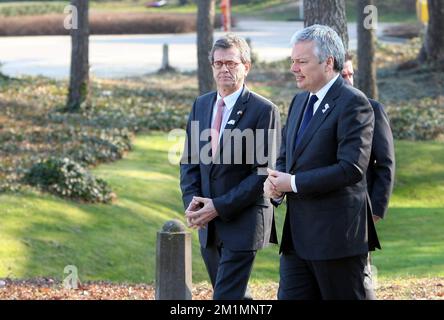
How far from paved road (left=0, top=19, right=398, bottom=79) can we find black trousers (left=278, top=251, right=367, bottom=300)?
26.2m

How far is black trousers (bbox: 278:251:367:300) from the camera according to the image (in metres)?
6.83

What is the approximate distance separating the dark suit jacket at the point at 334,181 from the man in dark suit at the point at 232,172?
28.6 inches

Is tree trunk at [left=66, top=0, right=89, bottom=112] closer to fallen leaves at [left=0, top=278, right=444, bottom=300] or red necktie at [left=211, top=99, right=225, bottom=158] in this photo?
fallen leaves at [left=0, top=278, right=444, bottom=300]

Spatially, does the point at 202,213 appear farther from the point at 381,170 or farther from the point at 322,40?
the point at 322,40

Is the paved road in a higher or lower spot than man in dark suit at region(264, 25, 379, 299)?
lower

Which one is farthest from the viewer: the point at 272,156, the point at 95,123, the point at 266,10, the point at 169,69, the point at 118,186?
the point at 266,10

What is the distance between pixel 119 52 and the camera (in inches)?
1640

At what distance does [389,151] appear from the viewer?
8039mm

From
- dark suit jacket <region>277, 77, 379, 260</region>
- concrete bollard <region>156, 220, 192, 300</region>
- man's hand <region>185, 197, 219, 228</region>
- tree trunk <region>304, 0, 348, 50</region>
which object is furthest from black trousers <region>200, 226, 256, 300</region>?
tree trunk <region>304, 0, 348, 50</region>

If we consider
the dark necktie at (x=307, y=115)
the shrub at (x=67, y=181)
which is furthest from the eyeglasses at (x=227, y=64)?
the shrub at (x=67, y=181)

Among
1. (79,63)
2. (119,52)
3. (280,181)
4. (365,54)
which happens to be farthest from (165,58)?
(280,181)

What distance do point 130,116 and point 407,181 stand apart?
22.0 ft
